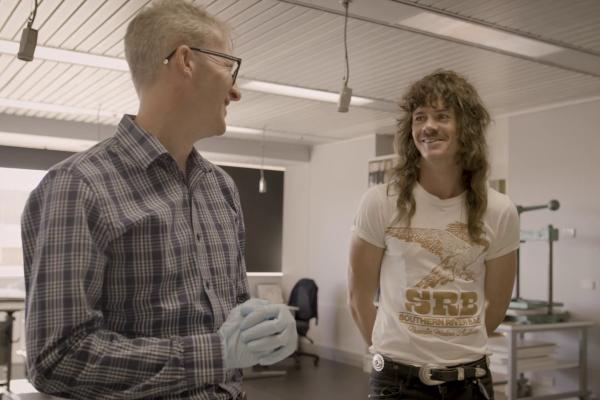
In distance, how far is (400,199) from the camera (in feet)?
6.00

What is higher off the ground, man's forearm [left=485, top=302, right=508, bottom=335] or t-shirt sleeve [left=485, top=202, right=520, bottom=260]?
t-shirt sleeve [left=485, top=202, right=520, bottom=260]

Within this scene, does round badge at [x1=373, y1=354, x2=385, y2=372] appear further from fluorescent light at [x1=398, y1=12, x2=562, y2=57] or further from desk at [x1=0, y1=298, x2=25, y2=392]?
desk at [x1=0, y1=298, x2=25, y2=392]

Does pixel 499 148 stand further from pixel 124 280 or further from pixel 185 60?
pixel 124 280

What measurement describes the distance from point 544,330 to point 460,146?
12.3ft

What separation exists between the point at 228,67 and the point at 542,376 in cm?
551

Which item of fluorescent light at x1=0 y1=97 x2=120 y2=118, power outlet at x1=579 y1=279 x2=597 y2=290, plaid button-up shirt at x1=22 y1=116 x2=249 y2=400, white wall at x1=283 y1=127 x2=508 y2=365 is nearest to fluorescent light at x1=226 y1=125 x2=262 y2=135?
white wall at x1=283 y1=127 x2=508 y2=365

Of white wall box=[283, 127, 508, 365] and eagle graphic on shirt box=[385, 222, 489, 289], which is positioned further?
white wall box=[283, 127, 508, 365]

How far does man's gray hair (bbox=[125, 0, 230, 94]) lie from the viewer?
1168 mm

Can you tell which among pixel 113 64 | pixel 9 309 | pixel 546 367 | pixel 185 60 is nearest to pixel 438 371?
pixel 185 60

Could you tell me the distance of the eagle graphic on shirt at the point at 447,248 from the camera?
1739mm

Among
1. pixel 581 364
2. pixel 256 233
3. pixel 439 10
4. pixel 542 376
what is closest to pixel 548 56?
pixel 439 10

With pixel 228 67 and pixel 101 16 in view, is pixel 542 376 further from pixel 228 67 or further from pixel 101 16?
pixel 228 67

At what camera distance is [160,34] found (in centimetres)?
117

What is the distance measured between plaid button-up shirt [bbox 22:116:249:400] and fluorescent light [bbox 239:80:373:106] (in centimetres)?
442
